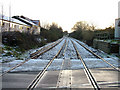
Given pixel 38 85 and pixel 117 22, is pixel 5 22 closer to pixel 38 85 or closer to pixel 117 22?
pixel 117 22

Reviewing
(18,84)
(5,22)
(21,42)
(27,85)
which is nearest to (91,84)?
(27,85)

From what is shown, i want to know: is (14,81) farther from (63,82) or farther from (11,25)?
(11,25)

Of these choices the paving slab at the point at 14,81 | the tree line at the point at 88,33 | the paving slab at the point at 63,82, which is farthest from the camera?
the tree line at the point at 88,33

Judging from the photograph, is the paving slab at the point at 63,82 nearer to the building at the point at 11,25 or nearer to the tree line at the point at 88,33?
the building at the point at 11,25

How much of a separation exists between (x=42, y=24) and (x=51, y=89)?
226 feet

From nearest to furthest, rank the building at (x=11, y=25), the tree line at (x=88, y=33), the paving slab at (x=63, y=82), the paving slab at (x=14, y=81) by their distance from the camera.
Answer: the paving slab at (x=63, y=82) → the paving slab at (x=14, y=81) → the building at (x=11, y=25) → the tree line at (x=88, y=33)

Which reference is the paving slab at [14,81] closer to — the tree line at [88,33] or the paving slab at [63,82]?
the paving slab at [63,82]

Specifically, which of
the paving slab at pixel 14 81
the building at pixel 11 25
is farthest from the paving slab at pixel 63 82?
the building at pixel 11 25

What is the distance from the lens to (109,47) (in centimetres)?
1545

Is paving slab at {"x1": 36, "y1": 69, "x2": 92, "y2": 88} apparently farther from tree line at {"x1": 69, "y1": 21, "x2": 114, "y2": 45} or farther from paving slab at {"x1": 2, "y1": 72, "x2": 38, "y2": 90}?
tree line at {"x1": 69, "y1": 21, "x2": 114, "y2": 45}

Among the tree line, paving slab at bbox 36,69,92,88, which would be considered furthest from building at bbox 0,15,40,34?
paving slab at bbox 36,69,92,88

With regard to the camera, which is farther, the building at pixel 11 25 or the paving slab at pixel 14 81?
the building at pixel 11 25

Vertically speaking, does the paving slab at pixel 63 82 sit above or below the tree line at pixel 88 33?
below

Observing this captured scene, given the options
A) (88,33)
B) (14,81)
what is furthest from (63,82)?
(88,33)
